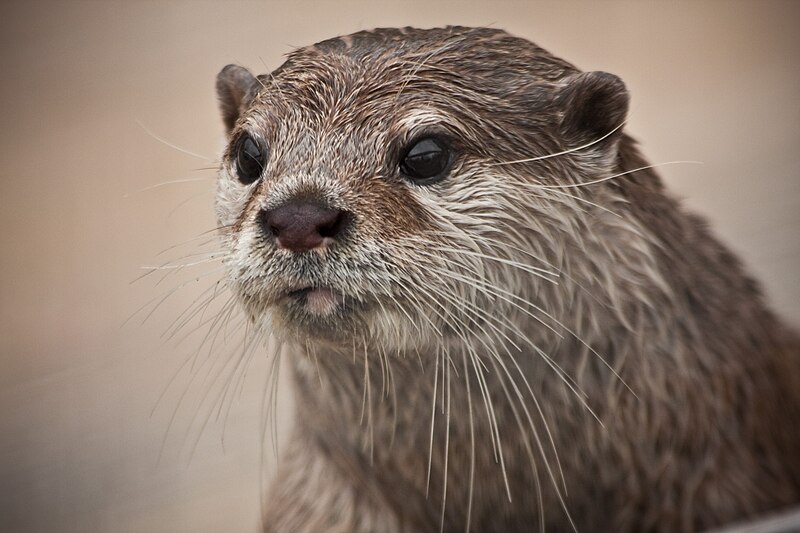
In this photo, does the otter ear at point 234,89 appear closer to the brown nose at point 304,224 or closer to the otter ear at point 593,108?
the brown nose at point 304,224

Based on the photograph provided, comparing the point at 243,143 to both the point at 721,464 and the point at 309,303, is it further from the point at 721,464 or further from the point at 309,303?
the point at 721,464

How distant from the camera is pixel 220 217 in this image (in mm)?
1415

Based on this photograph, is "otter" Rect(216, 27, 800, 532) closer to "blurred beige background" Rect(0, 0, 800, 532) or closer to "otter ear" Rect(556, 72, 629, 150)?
"otter ear" Rect(556, 72, 629, 150)

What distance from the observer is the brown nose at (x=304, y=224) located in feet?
3.80

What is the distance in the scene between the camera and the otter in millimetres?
1250

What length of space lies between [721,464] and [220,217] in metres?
0.85

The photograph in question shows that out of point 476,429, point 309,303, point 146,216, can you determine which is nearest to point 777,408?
point 476,429

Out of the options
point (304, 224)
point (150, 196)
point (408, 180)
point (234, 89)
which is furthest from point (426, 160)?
point (150, 196)

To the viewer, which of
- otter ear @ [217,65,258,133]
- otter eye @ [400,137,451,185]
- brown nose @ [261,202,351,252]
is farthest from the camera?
otter ear @ [217,65,258,133]

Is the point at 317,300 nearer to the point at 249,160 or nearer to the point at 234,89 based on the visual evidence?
the point at 249,160

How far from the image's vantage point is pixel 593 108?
4.38 feet

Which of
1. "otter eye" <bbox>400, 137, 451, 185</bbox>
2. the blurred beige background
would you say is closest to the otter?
"otter eye" <bbox>400, 137, 451, 185</bbox>

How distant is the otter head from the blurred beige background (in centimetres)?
9

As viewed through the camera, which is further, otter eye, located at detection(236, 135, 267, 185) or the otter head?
otter eye, located at detection(236, 135, 267, 185)
